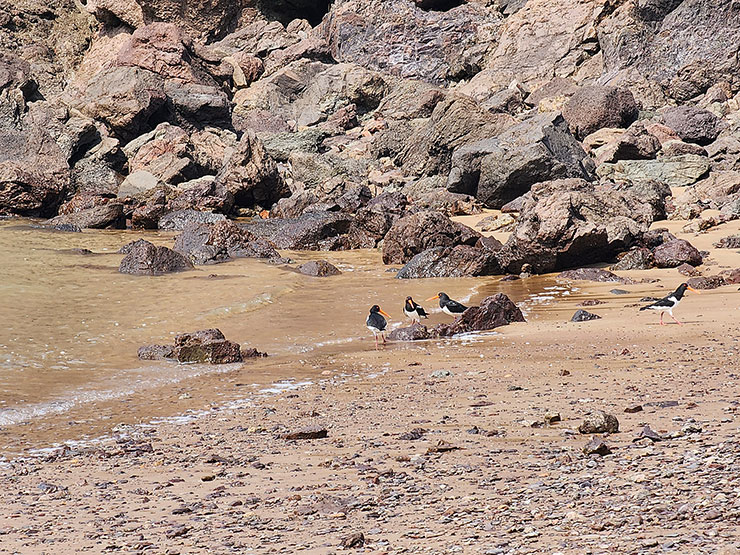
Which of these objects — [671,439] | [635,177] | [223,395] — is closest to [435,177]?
Result: [635,177]

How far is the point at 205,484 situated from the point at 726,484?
3048 mm

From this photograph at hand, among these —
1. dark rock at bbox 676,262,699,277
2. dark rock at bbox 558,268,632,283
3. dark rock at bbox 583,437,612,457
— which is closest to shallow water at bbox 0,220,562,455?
dark rock at bbox 558,268,632,283

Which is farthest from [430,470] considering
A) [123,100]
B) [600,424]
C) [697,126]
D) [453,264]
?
[123,100]

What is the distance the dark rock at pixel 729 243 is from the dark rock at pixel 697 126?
47.3 ft

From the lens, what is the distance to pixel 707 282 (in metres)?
13.1

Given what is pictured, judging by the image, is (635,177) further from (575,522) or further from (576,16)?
(575,522)

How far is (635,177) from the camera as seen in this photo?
26469 millimetres

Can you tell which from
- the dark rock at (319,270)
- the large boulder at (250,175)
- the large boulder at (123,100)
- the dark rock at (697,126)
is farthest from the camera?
the large boulder at (123,100)

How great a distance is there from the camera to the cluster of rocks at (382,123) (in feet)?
69.9

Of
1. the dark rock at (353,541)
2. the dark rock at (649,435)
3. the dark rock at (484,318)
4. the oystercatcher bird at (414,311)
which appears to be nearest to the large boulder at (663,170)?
the dark rock at (484,318)

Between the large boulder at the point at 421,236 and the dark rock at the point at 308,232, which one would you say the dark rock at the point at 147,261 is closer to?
the large boulder at the point at 421,236

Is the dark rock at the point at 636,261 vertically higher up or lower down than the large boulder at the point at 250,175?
lower down

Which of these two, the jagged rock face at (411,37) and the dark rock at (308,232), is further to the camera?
the jagged rock face at (411,37)

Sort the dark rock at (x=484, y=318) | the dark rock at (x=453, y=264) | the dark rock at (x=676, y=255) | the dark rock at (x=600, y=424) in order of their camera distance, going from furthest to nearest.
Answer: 1. the dark rock at (x=453, y=264)
2. the dark rock at (x=676, y=255)
3. the dark rock at (x=484, y=318)
4. the dark rock at (x=600, y=424)
